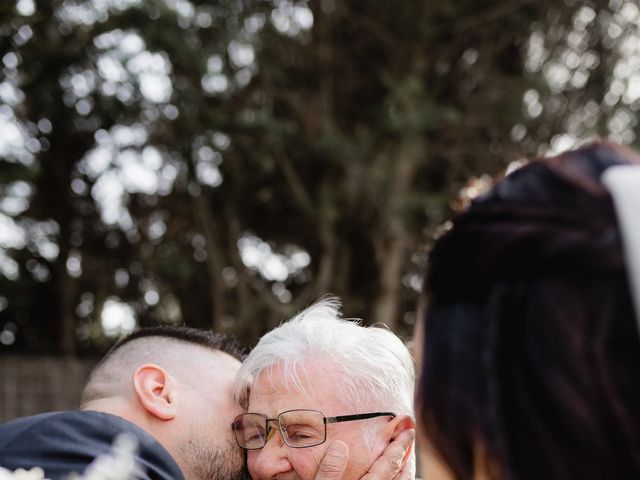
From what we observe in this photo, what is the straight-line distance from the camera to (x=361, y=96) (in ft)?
42.8

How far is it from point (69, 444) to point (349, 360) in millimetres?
1177

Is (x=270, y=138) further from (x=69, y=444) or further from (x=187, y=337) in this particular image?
(x=69, y=444)

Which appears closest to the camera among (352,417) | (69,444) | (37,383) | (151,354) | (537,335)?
(537,335)

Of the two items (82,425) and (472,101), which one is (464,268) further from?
(472,101)

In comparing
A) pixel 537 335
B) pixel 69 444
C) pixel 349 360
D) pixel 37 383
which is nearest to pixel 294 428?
pixel 349 360

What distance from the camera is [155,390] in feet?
10.2

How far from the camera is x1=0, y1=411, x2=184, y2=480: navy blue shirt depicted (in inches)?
87.8

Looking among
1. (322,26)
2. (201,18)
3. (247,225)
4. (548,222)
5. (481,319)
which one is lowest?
(481,319)

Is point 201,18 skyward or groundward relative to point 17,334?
skyward

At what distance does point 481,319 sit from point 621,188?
26cm

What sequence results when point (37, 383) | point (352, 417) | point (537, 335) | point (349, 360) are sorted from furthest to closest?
point (37, 383)
point (349, 360)
point (352, 417)
point (537, 335)

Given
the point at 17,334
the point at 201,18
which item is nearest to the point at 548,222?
the point at 201,18

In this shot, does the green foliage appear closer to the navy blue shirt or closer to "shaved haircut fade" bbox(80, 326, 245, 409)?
"shaved haircut fade" bbox(80, 326, 245, 409)

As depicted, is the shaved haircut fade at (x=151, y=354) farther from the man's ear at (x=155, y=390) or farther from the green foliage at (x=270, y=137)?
the green foliage at (x=270, y=137)
